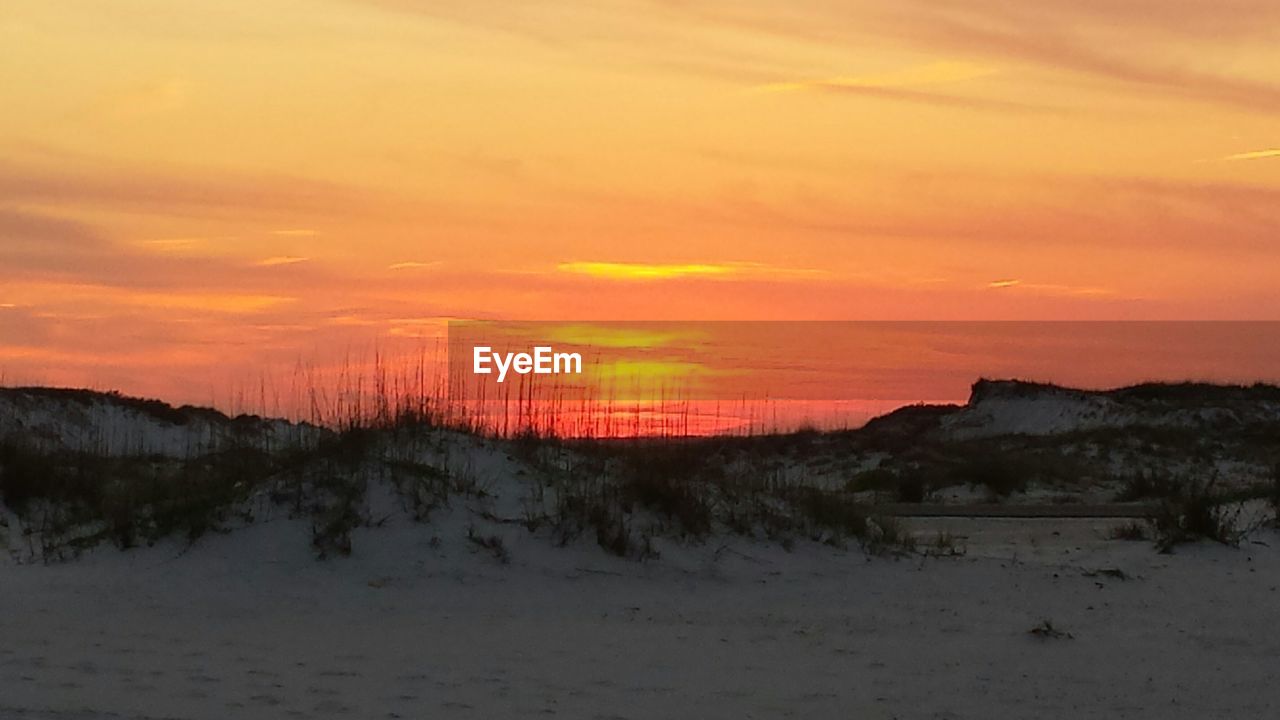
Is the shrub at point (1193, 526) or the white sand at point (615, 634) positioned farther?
the shrub at point (1193, 526)

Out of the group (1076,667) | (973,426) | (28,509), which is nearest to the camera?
(1076,667)

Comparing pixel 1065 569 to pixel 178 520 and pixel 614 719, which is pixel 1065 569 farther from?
pixel 178 520

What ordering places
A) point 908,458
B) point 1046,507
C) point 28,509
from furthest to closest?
point 908,458 < point 1046,507 < point 28,509

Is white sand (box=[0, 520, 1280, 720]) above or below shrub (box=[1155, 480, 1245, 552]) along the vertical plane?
below

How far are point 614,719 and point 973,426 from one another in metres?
33.0

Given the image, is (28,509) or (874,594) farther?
(28,509)

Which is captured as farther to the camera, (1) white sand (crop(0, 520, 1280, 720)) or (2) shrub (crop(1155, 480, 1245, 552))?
(2) shrub (crop(1155, 480, 1245, 552))

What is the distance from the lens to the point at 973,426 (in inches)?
1571

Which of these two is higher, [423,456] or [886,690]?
[423,456]

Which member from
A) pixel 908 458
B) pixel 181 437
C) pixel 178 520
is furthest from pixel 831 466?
pixel 178 520

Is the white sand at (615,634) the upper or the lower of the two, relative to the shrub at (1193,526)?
lower

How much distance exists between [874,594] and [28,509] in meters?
9.54

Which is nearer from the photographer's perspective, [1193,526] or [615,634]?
[615,634]

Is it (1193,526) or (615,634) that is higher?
(1193,526)
